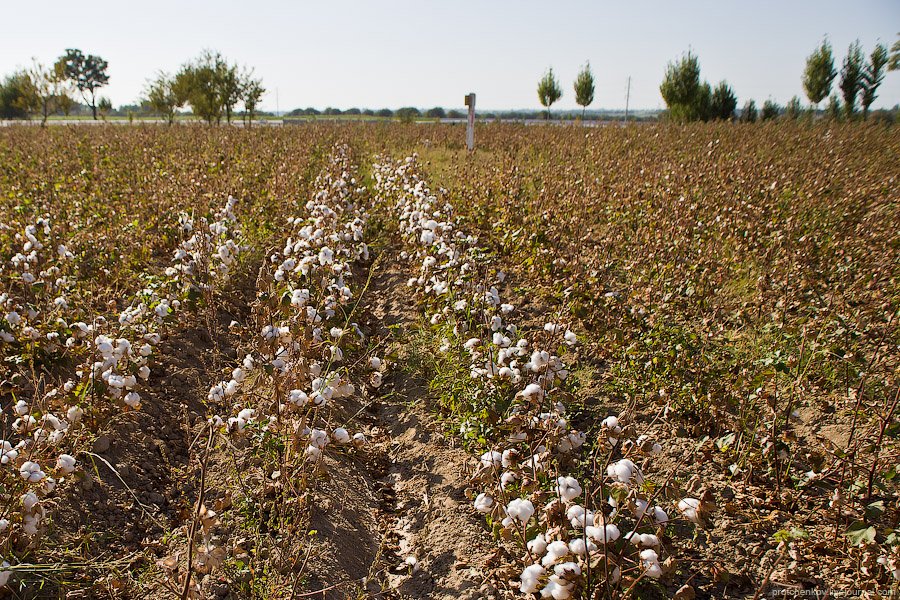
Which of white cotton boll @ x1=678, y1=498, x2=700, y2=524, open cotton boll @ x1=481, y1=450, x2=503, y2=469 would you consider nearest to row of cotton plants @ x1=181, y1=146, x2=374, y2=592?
open cotton boll @ x1=481, y1=450, x2=503, y2=469

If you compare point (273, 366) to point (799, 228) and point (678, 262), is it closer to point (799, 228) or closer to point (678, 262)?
point (678, 262)

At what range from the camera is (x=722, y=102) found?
2575 centimetres

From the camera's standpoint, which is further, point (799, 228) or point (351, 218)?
point (351, 218)

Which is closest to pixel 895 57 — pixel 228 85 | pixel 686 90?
pixel 686 90

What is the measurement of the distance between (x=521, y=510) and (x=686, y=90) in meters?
26.2

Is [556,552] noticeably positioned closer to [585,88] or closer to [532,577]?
[532,577]

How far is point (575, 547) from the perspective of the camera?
2.08m

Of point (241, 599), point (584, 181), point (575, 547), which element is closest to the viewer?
point (575, 547)

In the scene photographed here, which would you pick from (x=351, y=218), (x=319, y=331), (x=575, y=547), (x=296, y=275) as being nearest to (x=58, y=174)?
(x=351, y=218)

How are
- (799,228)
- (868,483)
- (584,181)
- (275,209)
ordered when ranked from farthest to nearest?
(584,181)
(275,209)
(799,228)
(868,483)

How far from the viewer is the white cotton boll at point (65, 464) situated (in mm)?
2641

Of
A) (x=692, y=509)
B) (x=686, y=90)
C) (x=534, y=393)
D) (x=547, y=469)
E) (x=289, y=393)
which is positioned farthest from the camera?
(x=686, y=90)

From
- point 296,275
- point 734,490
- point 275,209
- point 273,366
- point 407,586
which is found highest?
point 275,209

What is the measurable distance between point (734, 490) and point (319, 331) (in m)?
2.71
